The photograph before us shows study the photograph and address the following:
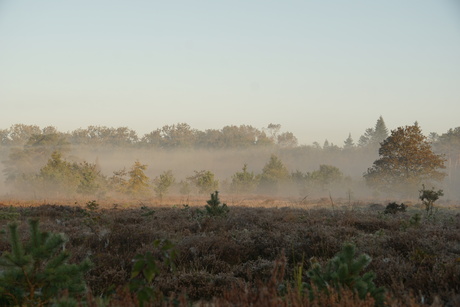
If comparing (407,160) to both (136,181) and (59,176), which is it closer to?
(136,181)

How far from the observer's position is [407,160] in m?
48.5

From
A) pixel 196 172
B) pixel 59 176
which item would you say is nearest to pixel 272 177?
pixel 196 172

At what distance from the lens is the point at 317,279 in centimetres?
344

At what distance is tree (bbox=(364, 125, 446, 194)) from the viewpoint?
156 ft

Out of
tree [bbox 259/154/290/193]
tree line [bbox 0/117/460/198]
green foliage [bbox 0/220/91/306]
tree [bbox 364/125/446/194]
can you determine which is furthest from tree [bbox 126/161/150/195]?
green foliage [bbox 0/220/91/306]

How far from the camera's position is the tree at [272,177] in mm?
69125

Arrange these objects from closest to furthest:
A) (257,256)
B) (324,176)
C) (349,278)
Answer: (349,278) < (257,256) < (324,176)

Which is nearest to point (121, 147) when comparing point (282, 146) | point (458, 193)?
point (282, 146)

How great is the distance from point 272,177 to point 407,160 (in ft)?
87.2

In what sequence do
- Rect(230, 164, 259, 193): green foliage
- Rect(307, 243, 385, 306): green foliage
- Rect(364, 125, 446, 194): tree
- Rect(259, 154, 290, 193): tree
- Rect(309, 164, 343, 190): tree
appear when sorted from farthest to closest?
Rect(259, 154, 290, 193): tree < Rect(309, 164, 343, 190): tree < Rect(230, 164, 259, 193): green foliage < Rect(364, 125, 446, 194): tree < Rect(307, 243, 385, 306): green foliage

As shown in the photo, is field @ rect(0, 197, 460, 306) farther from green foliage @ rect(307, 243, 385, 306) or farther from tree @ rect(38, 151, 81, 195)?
tree @ rect(38, 151, 81, 195)

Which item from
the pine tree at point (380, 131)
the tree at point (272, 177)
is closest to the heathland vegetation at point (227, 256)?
the tree at point (272, 177)

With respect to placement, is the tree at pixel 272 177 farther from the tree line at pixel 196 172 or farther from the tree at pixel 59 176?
the tree at pixel 59 176

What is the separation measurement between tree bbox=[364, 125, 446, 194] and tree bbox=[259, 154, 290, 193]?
830 inches
